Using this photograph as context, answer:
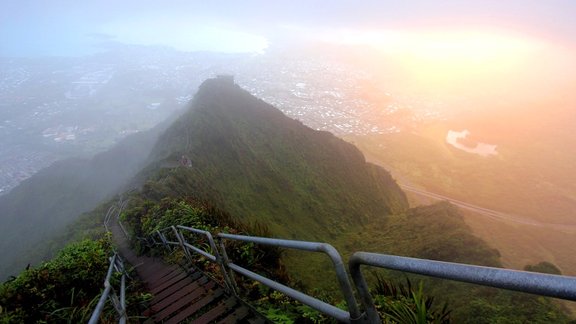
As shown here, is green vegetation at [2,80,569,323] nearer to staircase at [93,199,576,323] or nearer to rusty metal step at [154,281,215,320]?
staircase at [93,199,576,323]

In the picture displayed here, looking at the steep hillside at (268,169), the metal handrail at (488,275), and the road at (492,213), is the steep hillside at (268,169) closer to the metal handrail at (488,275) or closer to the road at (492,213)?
the road at (492,213)

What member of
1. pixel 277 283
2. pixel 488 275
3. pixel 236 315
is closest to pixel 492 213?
pixel 236 315

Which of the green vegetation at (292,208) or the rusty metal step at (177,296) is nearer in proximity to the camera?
the rusty metal step at (177,296)

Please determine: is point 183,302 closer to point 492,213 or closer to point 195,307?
point 195,307

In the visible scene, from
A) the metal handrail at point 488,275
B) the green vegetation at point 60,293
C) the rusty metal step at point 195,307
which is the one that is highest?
the metal handrail at point 488,275

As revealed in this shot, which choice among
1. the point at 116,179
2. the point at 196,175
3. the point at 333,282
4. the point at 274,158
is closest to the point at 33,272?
the point at 333,282

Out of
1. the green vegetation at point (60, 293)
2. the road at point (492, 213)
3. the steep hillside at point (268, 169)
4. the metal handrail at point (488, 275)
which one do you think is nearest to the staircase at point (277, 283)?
the metal handrail at point (488, 275)
